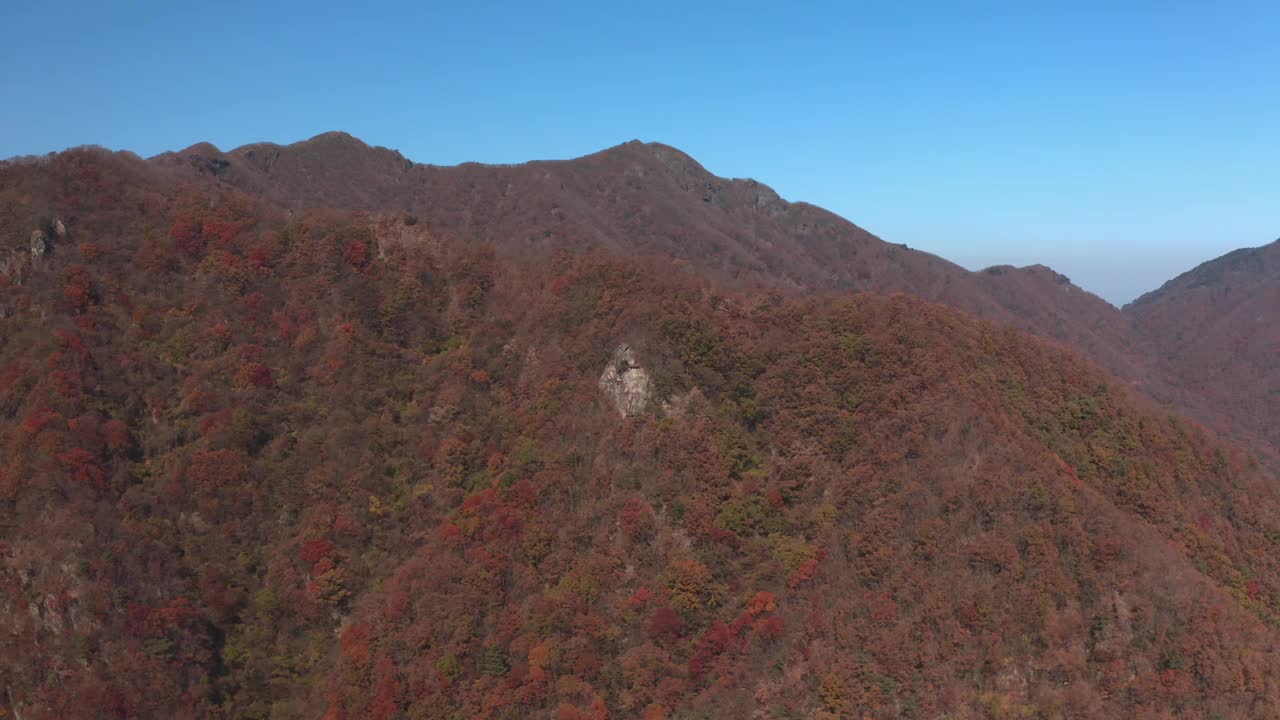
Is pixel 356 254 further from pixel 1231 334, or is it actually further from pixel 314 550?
pixel 1231 334

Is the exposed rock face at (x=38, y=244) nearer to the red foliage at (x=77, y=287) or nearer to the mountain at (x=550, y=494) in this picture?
the mountain at (x=550, y=494)

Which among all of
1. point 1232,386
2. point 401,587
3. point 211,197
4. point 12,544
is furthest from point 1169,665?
point 1232,386

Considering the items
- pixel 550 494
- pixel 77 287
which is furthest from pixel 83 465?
pixel 550 494

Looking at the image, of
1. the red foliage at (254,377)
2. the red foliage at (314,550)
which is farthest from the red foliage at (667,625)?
the red foliage at (254,377)

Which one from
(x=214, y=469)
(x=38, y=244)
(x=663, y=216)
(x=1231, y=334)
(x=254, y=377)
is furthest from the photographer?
(x=1231, y=334)

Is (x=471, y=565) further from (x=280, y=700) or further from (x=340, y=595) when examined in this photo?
(x=280, y=700)

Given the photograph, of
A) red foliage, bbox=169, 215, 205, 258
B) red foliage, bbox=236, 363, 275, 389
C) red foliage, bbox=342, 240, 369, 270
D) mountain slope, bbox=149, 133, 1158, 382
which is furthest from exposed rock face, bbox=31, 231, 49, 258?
mountain slope, bbox=149, 133, 1158, 382
